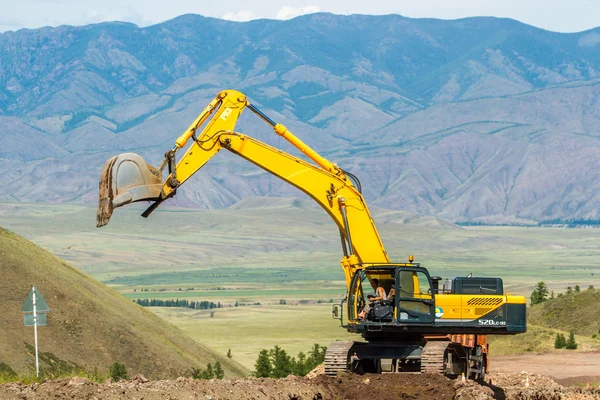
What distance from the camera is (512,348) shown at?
42.7 meters

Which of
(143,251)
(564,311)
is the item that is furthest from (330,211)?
(143,251)

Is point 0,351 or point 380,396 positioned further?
point 0,351

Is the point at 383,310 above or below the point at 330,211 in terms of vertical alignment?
below

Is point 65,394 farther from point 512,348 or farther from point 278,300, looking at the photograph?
point 278,300

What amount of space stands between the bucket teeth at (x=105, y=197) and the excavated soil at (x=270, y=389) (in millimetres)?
2685

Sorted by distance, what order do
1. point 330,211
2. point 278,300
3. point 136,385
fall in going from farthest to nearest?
1. point 278,300
2. point 330,211
3. point 136,385

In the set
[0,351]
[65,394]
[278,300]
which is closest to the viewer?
[65,394]

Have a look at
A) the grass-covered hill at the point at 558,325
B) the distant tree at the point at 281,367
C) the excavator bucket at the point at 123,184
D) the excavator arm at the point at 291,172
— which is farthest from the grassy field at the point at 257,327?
the excavator bucket at the point at 123,184

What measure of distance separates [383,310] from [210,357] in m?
20.9

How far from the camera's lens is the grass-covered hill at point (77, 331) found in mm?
32938

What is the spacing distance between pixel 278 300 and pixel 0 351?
92.2 m

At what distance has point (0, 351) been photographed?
3136 centimetres

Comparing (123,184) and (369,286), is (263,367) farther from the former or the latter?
(123,184)

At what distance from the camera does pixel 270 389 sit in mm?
18734
